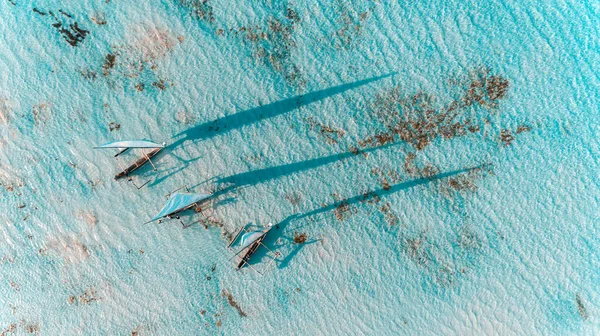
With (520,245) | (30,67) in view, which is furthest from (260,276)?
(30,67)

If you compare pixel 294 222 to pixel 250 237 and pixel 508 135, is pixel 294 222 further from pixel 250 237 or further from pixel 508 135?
pixel 508 135

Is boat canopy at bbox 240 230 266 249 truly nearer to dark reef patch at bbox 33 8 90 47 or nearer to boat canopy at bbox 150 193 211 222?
boat canopy at bbox 150 193 211 222

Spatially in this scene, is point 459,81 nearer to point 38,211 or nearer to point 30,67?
point 30,67

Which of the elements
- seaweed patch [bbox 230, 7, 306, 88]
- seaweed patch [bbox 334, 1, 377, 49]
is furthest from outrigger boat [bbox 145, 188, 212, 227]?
seaweed patch [bbox 334, 1, 377, 49]

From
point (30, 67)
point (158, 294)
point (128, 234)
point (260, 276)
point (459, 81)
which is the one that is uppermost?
point (30, 67)

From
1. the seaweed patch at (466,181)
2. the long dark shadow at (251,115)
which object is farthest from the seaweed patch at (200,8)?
the seaweed patch at (466,181)

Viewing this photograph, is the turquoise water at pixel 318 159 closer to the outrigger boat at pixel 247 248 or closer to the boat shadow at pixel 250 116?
the boat shadow at pixel 250 116
